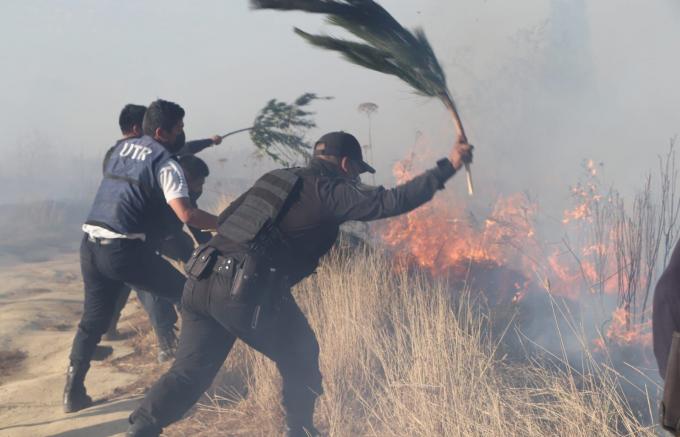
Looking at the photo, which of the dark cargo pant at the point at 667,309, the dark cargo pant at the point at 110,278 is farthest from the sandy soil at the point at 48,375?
the dark cargo pant at the point at 667,309

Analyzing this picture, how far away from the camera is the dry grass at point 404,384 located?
2775mm

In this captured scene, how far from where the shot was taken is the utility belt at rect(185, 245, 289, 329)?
3021mm

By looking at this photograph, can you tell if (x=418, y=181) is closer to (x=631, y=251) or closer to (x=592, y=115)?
(x=631, y=251)


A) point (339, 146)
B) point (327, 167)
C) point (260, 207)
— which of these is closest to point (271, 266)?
point (260, 207)

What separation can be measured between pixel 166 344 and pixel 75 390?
3.11 feet

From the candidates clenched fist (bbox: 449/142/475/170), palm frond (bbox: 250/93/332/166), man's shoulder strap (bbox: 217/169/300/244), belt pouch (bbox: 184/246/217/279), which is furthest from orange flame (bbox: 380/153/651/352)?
belt pouch (bbox: 184/246/217/279)

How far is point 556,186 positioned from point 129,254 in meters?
8.19

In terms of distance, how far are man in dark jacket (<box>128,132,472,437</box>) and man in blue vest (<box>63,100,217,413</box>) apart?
0.62m

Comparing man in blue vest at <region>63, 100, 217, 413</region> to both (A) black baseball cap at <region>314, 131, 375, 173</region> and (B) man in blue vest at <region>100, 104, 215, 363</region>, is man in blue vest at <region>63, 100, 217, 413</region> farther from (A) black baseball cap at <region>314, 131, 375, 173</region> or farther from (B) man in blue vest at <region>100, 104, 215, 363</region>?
(A) black baseball cap at <region>314, 131, 375, 173</region>

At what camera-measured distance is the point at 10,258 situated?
14.5 m

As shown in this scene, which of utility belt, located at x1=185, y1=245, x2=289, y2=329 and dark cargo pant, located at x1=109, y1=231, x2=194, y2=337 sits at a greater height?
utility belt, located at x1=185, y1=245, x2=289, y2=329

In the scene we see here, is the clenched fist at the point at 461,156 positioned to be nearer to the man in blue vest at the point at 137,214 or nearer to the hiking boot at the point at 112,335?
the man in blue vest at the point at 137,214

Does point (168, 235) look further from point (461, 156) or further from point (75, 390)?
point (461, 156)

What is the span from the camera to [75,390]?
4.20 m
